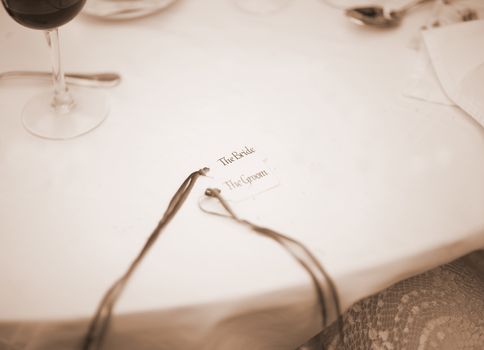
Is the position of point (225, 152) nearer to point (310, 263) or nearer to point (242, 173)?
point (242, 173)

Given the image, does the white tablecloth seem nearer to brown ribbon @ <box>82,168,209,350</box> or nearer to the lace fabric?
brown ribbon @ <box>82,168,209,350</box>

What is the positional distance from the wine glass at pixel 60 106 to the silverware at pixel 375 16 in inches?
17.8

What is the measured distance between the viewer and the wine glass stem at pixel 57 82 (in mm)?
601

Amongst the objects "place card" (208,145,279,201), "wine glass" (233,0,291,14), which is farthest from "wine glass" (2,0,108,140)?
"wine glass" (233,0,291,14)

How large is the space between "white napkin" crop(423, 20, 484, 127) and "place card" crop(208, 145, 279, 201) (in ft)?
1.02

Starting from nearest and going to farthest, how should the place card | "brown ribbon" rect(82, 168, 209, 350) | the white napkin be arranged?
"brown ribbon" rect(82, 168, 209, 350)
the place card
the white napkin

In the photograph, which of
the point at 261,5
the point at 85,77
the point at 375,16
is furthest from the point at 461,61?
the point at 85,77

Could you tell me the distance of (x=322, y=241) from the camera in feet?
1.68

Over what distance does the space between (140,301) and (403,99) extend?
0.47m

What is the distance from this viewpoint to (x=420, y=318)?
2.24 ft

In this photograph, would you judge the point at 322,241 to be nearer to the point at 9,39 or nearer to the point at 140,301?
the point at 140,301

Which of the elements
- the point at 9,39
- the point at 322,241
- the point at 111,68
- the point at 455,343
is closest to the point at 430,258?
the point at 322,241

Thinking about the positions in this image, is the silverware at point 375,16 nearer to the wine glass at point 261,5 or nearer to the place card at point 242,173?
the wine glass at point 261,5

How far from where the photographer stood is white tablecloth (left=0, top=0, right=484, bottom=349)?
48 cm
